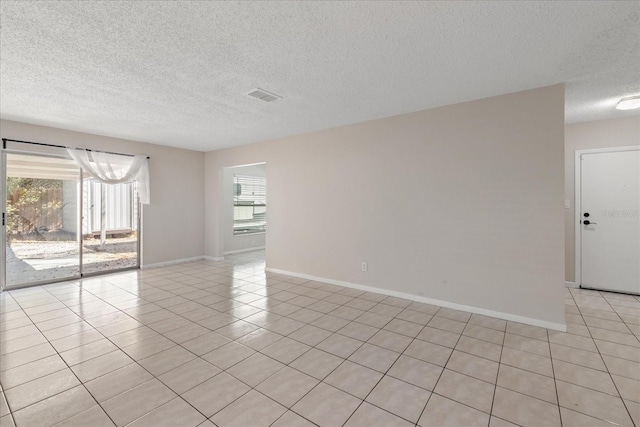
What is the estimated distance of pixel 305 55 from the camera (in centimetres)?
232

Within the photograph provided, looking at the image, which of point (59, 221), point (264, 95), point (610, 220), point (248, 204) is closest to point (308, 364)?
point (264, 95)

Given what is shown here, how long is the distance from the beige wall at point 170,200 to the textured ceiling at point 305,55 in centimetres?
170

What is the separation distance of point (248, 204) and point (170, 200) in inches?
90.8

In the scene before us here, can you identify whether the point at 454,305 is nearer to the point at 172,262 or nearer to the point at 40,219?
the point at 172,262

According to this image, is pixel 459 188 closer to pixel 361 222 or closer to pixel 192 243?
pixel 361 222

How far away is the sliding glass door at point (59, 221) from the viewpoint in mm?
4246

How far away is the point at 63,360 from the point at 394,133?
14.0ft

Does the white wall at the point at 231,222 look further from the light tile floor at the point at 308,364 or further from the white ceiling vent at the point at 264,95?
the white ceiling vent at the point at 264,95

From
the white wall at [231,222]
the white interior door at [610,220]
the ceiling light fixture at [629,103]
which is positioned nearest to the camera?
the ceiling light fixture at [629,103]

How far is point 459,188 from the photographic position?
342cm

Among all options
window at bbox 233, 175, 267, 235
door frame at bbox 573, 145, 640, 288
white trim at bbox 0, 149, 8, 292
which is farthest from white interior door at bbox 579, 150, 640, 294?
white trim at bbox 0, 149, 8, 292

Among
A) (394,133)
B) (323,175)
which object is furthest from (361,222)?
(394,133)

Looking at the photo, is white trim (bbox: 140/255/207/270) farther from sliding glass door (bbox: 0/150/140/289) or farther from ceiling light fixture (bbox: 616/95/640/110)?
ceiling light fixture (bbox: 616/95/640/110)

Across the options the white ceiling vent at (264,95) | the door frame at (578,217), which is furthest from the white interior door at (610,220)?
Answer: the white ceiling vent at (264,95)
